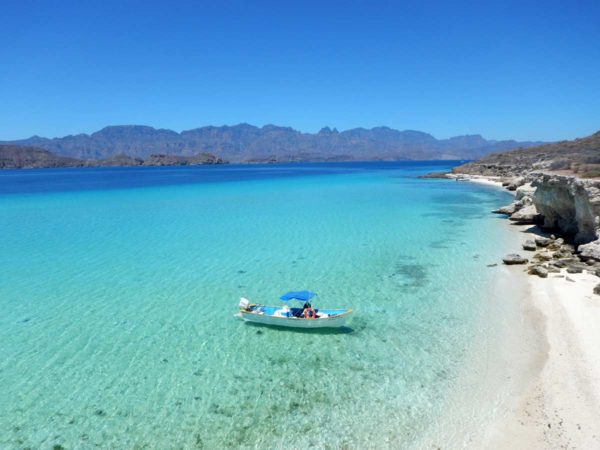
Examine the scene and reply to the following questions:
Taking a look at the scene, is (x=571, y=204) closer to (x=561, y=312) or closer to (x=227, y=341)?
(x=561, y=312)

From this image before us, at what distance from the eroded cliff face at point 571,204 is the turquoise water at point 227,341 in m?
4.14

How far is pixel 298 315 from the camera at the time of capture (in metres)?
15.4

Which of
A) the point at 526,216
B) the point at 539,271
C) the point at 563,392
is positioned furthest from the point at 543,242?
the point at 563,392

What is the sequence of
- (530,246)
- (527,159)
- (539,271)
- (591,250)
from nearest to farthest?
(539,271) < (591,250) < (530,246) < (527,159)

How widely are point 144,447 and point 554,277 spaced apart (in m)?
18.8

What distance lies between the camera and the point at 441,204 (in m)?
50.9

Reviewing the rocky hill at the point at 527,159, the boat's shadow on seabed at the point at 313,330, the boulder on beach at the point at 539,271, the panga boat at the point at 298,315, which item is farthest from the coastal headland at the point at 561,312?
the rocky hill at the point at 527,159

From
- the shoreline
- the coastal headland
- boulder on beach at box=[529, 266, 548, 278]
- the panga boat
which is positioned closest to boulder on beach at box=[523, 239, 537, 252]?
the coastal headland

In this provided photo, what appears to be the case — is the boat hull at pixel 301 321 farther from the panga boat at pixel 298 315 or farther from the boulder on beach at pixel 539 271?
the boulder on beach at pixel 539 271

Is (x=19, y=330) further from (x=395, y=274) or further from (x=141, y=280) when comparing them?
(x=395, y=274)

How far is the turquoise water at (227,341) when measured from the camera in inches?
405

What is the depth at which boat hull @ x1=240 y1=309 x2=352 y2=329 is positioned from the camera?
48.8ft

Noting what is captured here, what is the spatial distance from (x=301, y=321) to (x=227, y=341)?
9.12ft

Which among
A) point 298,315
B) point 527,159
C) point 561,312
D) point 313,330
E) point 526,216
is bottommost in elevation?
point 313,330
